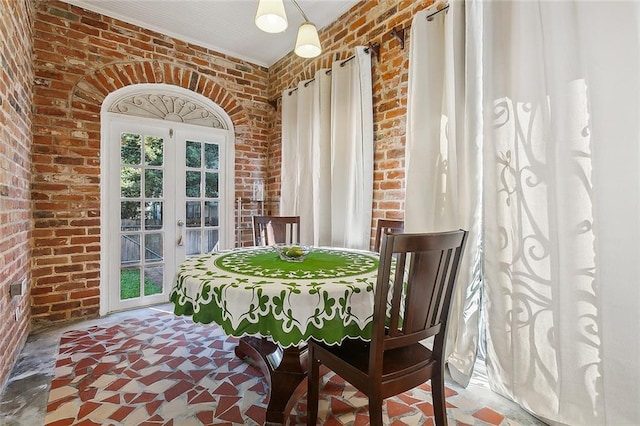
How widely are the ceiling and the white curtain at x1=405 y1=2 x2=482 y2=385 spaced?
1.15 meters

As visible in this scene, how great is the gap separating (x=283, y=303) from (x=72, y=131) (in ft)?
9.31

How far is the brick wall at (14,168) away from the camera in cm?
180

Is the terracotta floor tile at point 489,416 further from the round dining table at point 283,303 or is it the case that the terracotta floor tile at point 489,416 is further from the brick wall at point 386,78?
the brick wall at point 386,78

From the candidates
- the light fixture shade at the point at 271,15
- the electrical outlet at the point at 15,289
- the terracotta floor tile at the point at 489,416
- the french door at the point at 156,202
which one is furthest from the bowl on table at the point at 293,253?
the french door at the point at 156,202

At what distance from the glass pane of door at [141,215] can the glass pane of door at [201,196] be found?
0.91ft

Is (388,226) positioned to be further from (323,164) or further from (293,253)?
(323,164)

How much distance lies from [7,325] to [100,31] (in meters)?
2.60

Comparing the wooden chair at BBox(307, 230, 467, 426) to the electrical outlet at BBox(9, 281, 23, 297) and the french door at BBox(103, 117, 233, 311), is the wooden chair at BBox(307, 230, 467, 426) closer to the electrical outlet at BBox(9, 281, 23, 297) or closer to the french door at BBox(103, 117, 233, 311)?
the electrical outlet at BBox(9, 281, 23, 297)

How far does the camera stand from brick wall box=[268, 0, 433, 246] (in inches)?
→ 93.1

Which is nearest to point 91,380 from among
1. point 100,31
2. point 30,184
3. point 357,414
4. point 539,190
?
point 357,414

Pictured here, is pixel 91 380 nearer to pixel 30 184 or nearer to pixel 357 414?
pixel 357 414

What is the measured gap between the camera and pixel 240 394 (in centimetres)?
171

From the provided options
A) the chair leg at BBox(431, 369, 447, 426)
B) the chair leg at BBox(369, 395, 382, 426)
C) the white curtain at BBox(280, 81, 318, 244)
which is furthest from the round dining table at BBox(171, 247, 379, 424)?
the white curtain at BBox(280, 81, 318, 244)

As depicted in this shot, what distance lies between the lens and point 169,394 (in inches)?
67.1
